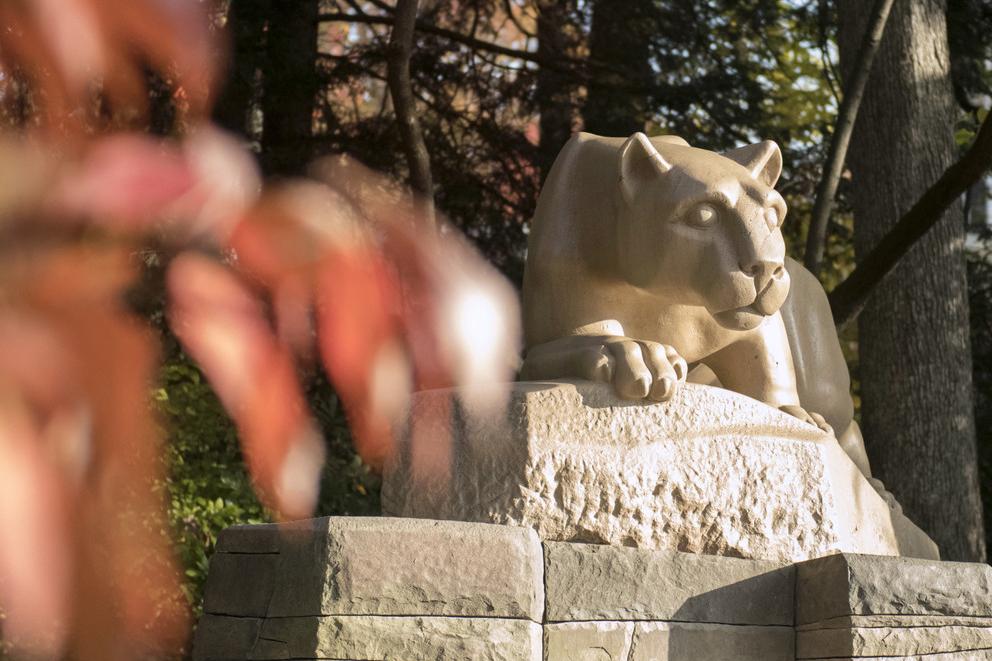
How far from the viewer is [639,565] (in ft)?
8.23

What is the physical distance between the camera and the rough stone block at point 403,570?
2.22 m

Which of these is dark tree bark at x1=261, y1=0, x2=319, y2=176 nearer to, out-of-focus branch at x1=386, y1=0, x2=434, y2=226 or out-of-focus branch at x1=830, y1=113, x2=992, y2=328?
out-of-focus branch at x1=386, y1=0, x2=434, y2=226

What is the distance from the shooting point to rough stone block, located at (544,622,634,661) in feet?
7.82

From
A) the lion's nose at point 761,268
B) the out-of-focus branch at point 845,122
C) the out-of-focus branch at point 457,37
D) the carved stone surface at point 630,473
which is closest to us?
the carved stone surface at point 630,473

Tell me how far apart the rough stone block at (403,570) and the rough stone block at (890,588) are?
0.62 metres

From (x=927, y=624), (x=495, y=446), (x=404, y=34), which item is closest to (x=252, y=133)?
(x=404, y=34)

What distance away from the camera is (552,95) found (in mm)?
7148

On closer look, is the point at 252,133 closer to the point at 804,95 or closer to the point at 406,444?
the point at 406,444

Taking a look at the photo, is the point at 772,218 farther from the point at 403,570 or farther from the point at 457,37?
the point at 457,37

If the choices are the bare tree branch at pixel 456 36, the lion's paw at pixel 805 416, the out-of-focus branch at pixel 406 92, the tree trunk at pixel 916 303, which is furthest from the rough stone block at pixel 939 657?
the bare tree branch at pixel 456 36

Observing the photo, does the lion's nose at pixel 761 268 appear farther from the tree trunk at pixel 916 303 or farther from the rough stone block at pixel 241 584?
the tree trunk at pixel 916 303

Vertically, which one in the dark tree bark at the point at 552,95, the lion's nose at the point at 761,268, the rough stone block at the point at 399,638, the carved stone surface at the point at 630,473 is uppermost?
the dark tree bark at the point at 552,95

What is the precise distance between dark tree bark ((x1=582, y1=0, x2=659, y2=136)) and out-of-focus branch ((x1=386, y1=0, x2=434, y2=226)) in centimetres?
186

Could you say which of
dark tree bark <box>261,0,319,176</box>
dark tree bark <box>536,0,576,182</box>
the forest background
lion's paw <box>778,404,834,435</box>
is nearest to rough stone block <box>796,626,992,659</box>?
lion's paw <box>778,404,834,435</box>
